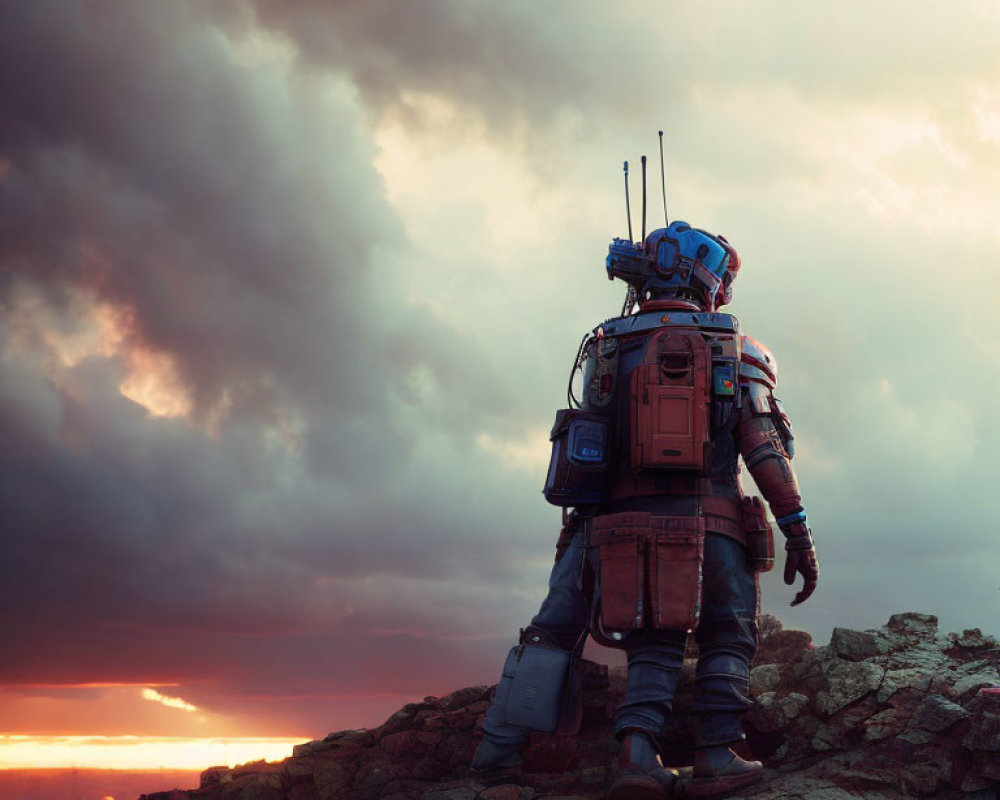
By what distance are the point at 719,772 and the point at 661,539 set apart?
1.99 meters

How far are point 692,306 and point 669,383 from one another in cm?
118

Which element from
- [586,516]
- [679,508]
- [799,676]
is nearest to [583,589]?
[586,516]

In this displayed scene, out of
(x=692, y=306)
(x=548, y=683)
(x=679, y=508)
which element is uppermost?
(x=692, y=306)

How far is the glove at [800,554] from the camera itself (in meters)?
8.30

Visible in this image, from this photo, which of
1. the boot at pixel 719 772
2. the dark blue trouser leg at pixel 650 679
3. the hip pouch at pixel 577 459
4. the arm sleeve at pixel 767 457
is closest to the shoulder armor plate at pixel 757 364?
the arm sleeve at pixel 767 457

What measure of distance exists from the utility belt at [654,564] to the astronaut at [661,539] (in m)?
0.01

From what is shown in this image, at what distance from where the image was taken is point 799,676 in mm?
9492

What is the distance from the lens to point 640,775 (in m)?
7.39

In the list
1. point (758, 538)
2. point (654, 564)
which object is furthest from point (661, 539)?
point (758, 538)

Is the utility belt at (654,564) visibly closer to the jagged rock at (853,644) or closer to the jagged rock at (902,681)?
the jagged rock at (902,681)

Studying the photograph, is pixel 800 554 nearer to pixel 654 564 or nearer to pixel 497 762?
pixel 654 564

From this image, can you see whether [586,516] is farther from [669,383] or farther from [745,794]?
[745,794]

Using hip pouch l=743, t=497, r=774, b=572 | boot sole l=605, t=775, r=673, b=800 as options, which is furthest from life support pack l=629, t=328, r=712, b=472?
boot sole l=605, t=775, r=673, b=800

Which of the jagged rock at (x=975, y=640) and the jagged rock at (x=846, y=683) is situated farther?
the jagged rock at (x=975, y=640)
